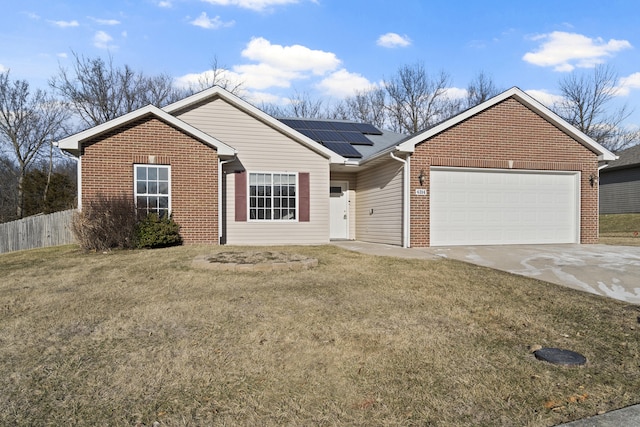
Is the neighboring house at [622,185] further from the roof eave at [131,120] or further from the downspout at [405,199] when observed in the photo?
the roof eave at [131,120]

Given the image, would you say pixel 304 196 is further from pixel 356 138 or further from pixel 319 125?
pixel 319 125

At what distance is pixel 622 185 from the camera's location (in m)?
25.6

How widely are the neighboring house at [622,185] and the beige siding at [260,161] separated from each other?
20.3 metres

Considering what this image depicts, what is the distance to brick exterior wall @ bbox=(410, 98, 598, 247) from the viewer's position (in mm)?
12281

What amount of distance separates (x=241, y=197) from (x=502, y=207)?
7.82 m

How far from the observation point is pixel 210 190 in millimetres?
11930

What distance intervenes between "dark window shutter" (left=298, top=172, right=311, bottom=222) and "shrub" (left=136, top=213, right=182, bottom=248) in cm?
382

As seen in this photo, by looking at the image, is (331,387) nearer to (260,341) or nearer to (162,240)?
(260,341)

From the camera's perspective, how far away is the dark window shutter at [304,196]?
43.8 ft

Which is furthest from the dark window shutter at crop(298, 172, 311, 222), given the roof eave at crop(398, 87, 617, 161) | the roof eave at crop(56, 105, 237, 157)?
the roof eave at crop(398, 87, 617, 161)

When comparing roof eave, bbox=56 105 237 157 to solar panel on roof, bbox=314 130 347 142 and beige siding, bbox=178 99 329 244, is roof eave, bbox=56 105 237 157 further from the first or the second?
solar panel on roof, bbox=314 130 347 142


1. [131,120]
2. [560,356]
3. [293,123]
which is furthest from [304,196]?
[560,356]

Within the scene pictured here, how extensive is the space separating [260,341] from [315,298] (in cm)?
157

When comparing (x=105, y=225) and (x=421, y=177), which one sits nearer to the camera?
(x=105, y=225)
